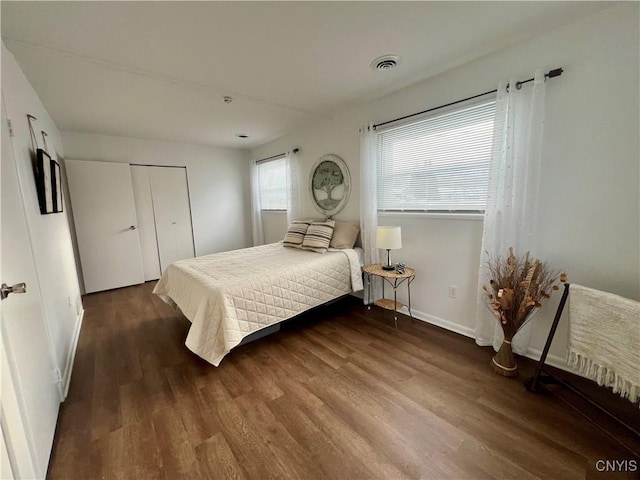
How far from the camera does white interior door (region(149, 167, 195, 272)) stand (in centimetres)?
429

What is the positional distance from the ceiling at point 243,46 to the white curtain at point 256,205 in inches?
81.3

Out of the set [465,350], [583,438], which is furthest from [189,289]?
[583,438]

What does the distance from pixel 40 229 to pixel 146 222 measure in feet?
8.31

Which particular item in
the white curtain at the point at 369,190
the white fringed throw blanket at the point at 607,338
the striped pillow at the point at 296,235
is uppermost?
the white curtain at the point at 369,190

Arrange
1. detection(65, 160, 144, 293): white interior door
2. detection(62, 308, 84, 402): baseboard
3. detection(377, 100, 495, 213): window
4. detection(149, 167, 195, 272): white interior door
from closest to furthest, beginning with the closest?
detection(62, 308, 84, 402): baseboard
detection(377, 100, 495, 213): window
detection(65, 160, 144, 293): white interior door
detection(149, 167, 195, 272): white interior door

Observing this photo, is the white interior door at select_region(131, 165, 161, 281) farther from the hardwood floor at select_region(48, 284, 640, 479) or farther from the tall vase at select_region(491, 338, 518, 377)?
the tall vase at select_region(491, 338, 518, 377)

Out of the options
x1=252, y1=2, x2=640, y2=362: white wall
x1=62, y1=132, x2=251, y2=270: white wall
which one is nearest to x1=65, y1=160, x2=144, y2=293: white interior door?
x1=62, y1=132, x2=251, y2=270: white wall

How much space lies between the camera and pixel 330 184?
3496mm

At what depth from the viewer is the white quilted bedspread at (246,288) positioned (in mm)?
1938

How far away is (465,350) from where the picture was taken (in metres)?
2.16

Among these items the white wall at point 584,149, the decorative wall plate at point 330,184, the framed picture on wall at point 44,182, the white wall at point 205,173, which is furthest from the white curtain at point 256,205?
the white wall at point 584,149

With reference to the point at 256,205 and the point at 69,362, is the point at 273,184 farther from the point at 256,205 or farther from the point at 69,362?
the point at 69,362

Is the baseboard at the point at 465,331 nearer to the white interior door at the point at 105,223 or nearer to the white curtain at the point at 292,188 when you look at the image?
the white curtain at the point at 292,188

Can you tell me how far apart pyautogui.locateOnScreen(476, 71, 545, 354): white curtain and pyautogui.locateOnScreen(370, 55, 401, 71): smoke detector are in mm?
809
